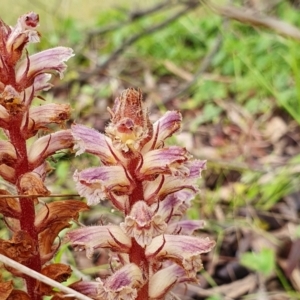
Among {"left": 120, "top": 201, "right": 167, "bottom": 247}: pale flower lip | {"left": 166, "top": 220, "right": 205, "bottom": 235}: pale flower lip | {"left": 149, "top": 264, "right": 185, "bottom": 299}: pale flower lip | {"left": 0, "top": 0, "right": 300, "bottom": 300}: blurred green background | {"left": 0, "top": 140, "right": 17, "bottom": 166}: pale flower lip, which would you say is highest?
{"left": 0, "top": 140, "right": 17, "bottom": 166}: pale flower lip

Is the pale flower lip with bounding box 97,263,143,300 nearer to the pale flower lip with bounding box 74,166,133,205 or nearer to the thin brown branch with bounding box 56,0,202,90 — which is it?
the pale flower lip with bounding box 74,166,133,205

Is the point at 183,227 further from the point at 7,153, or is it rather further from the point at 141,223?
the point at 7,153

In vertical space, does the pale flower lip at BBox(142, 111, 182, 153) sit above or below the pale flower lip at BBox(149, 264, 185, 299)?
above

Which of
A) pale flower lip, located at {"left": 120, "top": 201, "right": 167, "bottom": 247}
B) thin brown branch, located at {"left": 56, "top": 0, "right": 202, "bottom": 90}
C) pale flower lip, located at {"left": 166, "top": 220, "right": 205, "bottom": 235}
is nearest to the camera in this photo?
pale flower lip, located at {"left": 120, "top": 201, "right": 167, "bottom": 247}

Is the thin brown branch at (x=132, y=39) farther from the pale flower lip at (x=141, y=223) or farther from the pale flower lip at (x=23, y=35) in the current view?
the pale flower lip at (x=141, y=223)

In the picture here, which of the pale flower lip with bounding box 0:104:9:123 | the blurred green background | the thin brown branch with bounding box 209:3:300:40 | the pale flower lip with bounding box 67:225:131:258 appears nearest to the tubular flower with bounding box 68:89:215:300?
the pale flower lip with bounding box 67:225:131:258

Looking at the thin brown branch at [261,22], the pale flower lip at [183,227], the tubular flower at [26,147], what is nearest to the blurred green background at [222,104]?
the thin brown branch at [261,22]

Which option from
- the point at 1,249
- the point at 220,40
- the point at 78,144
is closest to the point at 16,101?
the point at 78,144

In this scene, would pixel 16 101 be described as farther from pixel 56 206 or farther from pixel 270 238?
pixel 270 238
